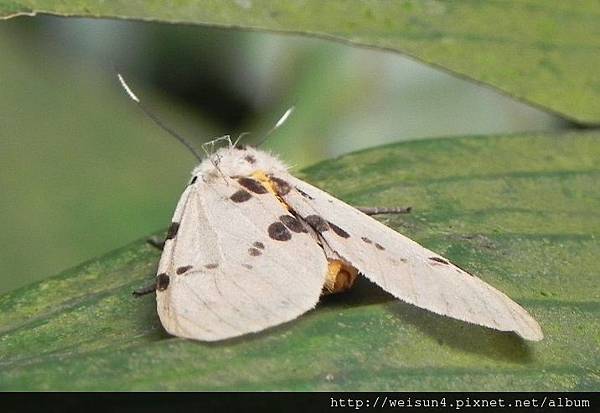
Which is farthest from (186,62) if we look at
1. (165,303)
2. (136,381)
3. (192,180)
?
(136,381)

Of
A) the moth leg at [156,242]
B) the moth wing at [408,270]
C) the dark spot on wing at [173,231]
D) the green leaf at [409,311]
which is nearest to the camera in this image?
the green leaf at [409,311]

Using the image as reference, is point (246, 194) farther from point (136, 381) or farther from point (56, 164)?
point (56, 164)

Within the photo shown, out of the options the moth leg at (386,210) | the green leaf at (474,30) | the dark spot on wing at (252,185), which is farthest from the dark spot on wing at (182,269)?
the green leaf at (474,30)

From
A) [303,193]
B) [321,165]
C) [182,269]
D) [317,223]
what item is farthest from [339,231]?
[321,165]

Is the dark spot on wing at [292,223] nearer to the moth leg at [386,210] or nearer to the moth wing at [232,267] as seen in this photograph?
the moth wing at [232,267]

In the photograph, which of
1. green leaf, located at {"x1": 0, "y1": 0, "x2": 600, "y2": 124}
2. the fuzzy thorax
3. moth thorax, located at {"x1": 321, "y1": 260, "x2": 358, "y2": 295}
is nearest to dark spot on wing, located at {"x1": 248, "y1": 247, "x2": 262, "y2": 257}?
moth thorax, located at {"x1": 321, "y1": 260, "x2": 358, "y2": 295}
